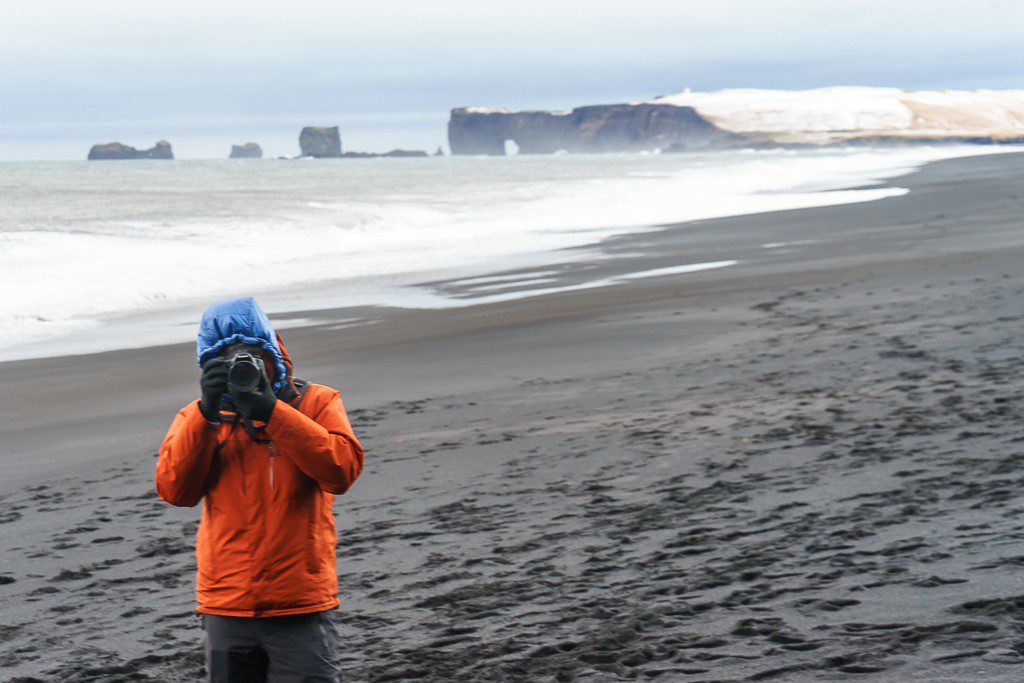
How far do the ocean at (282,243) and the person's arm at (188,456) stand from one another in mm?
10125

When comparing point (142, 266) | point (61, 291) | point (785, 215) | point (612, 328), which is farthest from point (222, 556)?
point (785, 215)

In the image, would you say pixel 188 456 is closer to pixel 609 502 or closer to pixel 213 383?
pixel 213 383

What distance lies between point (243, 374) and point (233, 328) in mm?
214

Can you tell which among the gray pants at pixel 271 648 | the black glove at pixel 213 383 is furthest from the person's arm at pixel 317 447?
the gray pants at pixel 271 648

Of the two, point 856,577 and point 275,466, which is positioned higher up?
point 275,466

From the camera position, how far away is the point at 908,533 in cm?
502

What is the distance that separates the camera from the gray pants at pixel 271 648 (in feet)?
9.60

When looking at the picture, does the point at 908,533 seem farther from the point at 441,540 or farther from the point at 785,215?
the point at 785,215

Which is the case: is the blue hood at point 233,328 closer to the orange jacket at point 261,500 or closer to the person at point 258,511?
the person at point 258,511

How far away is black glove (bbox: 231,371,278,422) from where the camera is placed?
2811 millimetres

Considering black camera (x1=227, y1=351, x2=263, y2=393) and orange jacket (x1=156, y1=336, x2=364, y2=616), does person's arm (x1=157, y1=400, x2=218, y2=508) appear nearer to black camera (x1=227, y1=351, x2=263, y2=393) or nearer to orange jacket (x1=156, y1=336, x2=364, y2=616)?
orange jacket (x1=156, y1=336, x2=364, y2=616)

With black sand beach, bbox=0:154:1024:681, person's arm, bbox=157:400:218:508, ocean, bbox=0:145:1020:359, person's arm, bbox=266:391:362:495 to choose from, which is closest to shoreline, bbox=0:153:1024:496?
black sand beach, bbox=0:154:1024:681

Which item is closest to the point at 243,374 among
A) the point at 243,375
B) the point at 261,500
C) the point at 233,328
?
the point at 243,375

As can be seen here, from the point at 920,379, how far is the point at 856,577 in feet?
13.4
